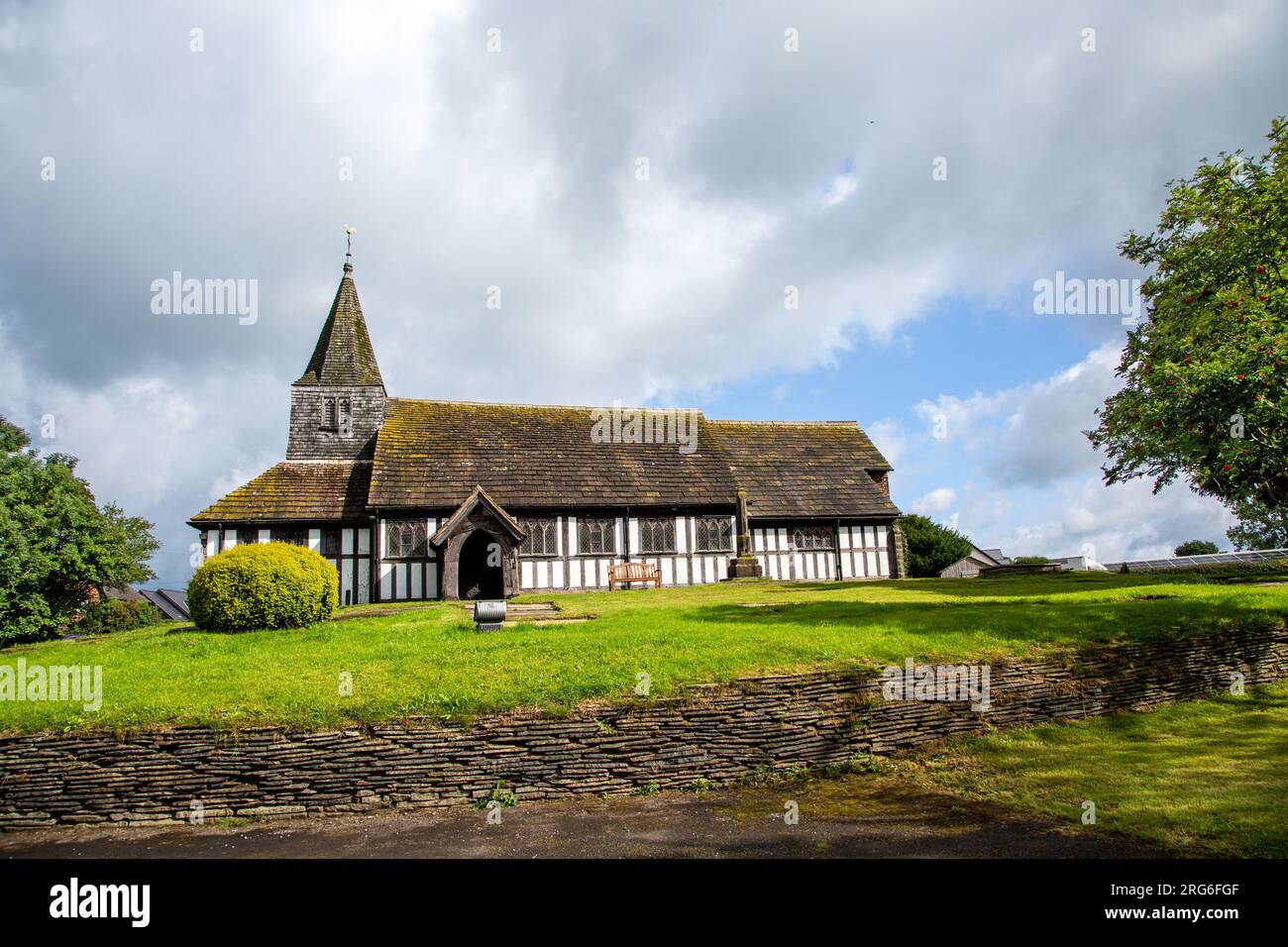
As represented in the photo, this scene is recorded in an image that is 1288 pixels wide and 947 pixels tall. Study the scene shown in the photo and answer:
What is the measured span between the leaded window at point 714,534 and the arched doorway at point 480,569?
7.43m

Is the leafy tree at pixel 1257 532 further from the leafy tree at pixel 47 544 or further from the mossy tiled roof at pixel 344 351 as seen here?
the leafy tree at pixel 47 544

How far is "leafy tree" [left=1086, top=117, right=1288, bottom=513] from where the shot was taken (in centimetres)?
1416

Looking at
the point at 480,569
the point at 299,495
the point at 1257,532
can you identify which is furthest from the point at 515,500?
the point at 1257,532

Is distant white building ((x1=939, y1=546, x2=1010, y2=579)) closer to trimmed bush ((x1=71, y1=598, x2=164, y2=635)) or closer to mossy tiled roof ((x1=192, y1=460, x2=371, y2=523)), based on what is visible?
mossy tiled roof ((x1=192, y1=460, x2=371, y2=523))

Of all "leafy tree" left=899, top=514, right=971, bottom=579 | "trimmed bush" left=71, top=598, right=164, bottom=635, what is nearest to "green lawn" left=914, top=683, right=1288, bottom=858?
"leafy tree" left=899, top=514, right=971, bottom=579

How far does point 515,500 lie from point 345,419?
8642mm

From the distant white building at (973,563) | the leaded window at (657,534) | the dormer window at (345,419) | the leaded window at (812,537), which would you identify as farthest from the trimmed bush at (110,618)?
the distant white building at (973,563)

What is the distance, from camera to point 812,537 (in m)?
28.2

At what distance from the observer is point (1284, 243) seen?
1705 cm

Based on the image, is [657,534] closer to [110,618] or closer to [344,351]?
[344,351]

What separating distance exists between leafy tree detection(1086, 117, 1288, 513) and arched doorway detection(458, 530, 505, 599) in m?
18.7
